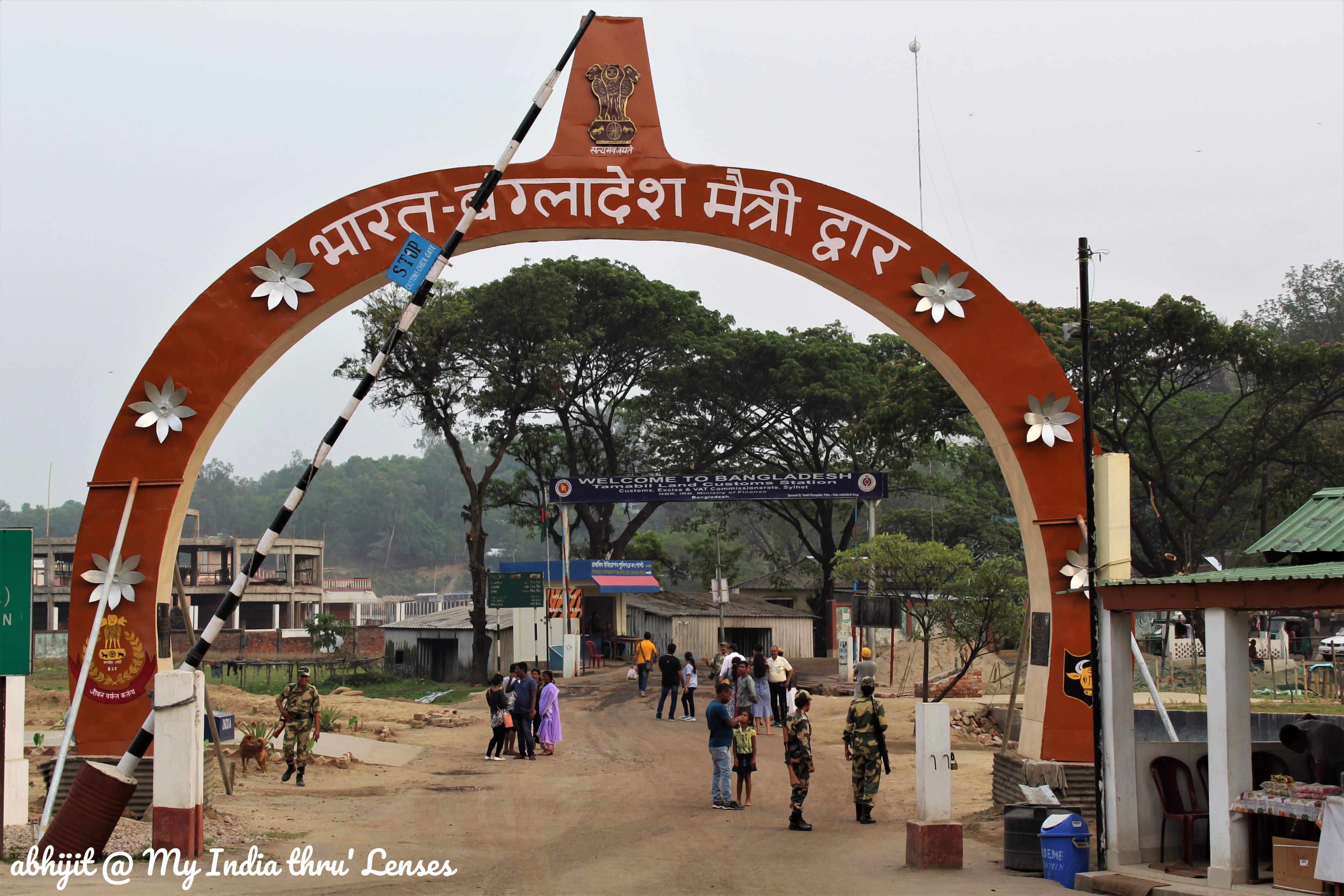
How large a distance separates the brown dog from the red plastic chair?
10610 mm

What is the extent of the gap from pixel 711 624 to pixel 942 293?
28239 millimetres

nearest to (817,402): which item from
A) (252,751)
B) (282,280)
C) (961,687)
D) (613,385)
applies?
(613,385)

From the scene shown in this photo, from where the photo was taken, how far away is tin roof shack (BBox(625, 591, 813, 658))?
38875 mm

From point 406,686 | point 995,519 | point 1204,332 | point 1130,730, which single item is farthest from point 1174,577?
point 995,519

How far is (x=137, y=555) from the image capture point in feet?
36.8

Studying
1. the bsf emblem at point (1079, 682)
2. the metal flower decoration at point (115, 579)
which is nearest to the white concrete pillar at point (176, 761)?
the metal flower decoration at point (115, 579)

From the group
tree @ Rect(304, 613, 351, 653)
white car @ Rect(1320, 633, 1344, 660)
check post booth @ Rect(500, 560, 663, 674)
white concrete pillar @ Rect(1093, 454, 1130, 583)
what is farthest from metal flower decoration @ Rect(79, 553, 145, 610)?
tree @ Rect(304, 613, 351, 653)

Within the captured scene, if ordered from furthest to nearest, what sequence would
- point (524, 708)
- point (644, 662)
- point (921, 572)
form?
point (644, 662) < point (921, 572) < point (524, 708)

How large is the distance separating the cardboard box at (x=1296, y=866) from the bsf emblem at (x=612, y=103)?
8413mm

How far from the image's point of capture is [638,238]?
40.6 feet

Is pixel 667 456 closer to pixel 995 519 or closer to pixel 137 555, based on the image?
pixel 995 519

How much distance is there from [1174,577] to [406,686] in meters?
26.2

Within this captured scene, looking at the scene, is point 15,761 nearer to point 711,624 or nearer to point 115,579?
point 115,579

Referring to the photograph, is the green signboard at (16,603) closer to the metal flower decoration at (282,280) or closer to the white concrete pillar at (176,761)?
the white concrete pillar at (176,761)
